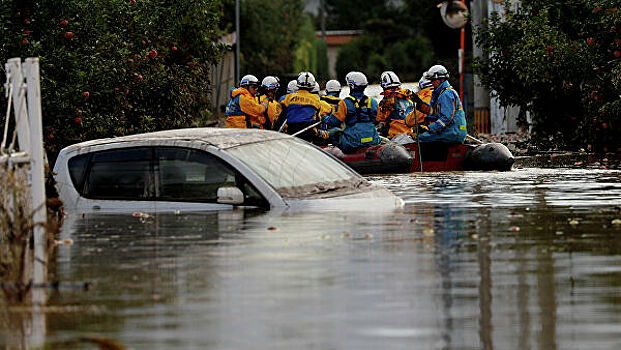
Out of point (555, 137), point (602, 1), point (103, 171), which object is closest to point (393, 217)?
point (103, 171)

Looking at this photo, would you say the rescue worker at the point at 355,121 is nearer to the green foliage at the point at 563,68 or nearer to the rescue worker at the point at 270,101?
the rescue worker at the point at 270,101

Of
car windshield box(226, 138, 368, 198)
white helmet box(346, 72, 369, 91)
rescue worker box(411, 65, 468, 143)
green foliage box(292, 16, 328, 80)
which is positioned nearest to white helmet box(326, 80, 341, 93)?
white helmet box(346, 72, 369, 91)

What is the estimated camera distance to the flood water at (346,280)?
738 cm

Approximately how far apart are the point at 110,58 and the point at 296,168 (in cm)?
875

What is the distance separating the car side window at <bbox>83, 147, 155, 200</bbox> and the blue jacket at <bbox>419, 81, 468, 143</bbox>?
35.5 feet

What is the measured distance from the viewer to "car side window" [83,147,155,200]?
13.8 meters

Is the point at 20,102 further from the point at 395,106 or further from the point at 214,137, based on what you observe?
the point at 395,106

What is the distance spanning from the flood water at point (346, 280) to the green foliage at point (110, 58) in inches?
263

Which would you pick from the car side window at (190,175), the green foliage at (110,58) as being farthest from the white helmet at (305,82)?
the car side window at (190,175)

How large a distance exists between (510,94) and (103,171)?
65.6ft

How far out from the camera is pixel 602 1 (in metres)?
25.9

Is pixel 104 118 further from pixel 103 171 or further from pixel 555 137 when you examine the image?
pixel 555 137

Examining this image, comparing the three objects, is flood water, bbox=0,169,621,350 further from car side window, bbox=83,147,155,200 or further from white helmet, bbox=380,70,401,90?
white helmet, bbox=380,70,401,90

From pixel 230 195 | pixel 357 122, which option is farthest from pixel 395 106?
pixel 230 195
